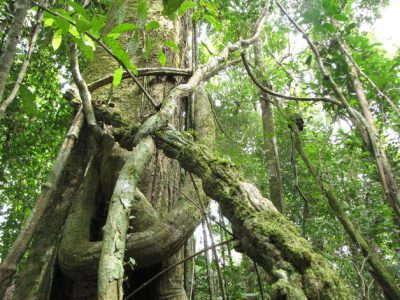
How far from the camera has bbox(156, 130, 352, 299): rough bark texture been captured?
1.06m

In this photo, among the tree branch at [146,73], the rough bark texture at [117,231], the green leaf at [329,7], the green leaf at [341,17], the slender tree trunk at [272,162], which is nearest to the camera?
the rough bark texture at [117,231]

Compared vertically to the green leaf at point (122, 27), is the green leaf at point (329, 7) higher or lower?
higher

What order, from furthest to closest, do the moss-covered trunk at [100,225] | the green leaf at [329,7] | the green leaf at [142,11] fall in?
1. the green leaf at [329,7]
2. the moss-covered trunk at [100,225]
3. the green leaf at [142,11]

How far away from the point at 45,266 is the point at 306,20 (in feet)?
7.41

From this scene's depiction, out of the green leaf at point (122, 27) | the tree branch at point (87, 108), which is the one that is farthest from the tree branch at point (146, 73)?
the green leaf at point (122, 27)

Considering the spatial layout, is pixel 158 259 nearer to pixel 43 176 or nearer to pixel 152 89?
pixel 152 89

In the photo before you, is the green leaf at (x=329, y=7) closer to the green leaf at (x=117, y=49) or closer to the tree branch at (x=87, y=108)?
the green leaf at (x=117, y=49)

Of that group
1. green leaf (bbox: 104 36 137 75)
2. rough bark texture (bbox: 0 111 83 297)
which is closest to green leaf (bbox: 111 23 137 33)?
green leaf (bbox: 104 36 137 75)

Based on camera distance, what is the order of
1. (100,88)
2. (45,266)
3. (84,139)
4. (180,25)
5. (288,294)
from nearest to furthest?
(288,294) < (45,266) < (84,139) < (100,88) < (180,25)

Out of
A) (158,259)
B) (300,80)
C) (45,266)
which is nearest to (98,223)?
(45,266)

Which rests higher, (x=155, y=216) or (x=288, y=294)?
(x=155, y=216)

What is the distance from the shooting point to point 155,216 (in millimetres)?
1897

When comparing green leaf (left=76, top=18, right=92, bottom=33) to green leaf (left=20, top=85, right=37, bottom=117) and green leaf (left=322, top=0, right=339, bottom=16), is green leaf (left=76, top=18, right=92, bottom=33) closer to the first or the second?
green leaf (left=20, top=85, right=37, bottom=117)

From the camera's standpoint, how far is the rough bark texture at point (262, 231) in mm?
1057
